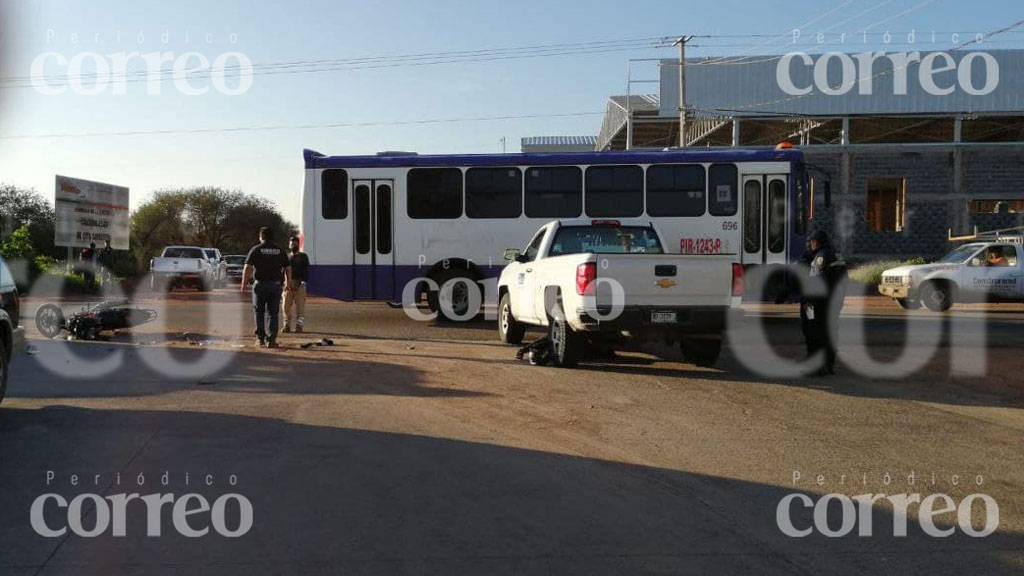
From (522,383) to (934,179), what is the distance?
3171 centimetres

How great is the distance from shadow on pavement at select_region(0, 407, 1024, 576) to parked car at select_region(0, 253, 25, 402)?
1052mm

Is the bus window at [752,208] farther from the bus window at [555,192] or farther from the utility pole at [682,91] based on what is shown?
the utility pole at [682,91]

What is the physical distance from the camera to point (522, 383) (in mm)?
10914

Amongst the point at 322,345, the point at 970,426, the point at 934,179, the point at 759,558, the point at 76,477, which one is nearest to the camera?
the point at 759,558

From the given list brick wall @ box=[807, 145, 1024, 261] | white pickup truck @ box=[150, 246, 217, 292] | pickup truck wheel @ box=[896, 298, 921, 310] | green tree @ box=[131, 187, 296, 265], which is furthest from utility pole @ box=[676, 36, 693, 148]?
green tree @ box=[131, 187, 296, 265]

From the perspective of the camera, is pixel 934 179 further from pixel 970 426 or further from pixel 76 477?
pixel 76 477

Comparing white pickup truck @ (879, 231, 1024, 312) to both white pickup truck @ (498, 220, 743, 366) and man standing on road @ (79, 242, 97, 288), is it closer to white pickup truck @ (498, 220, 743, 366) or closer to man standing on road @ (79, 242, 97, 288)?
white pickup truck @ (498, 220, 743, 366)

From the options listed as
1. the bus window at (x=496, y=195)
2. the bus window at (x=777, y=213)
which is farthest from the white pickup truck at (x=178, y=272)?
the bus window at (x=777, y=213)

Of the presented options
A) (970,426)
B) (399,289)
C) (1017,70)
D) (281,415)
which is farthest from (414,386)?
(1017,70)

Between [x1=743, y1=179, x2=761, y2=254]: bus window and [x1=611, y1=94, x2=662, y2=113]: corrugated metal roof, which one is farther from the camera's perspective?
[x1=611, y1=94, x2=662, y2=113]: corrugated metal roof

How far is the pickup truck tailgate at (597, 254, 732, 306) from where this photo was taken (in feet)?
37.1

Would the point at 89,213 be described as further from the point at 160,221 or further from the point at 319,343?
the point at 160,221

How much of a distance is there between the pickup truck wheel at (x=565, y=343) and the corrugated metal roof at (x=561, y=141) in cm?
4590

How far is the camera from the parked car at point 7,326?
847 centimetres
